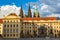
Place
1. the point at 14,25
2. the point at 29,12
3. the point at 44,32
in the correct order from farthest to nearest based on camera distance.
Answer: the point at 29,12, the point at 44,32, the point at 14,25

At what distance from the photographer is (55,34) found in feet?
393

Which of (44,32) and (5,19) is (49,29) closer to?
(44,32)

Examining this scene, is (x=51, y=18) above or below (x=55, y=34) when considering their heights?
above

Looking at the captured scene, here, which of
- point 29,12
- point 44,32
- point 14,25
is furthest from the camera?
point 29,12

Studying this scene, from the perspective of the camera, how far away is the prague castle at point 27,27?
111m

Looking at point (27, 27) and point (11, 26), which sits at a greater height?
point (11, 26)

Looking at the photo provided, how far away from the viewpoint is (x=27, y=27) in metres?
120

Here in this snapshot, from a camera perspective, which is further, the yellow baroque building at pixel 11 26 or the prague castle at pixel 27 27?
the prague castle at pixel 27 27

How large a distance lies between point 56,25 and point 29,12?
32836 millimetres

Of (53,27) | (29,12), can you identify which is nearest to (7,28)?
(53,27)

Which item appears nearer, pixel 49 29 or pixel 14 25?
pixel 14 25

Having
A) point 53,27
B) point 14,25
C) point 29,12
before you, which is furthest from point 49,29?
point 29,12

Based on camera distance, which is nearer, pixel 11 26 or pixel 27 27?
pixel 11 26

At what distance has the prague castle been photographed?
111375 millimetres
